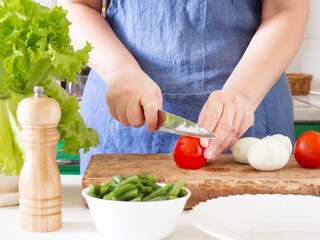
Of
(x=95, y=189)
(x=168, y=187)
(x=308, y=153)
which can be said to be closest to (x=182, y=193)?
(x=168, y=187)

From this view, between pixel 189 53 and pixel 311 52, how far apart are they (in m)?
1.90

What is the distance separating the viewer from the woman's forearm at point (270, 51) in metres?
1.27

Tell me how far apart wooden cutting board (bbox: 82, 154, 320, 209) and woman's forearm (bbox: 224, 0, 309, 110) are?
21cm

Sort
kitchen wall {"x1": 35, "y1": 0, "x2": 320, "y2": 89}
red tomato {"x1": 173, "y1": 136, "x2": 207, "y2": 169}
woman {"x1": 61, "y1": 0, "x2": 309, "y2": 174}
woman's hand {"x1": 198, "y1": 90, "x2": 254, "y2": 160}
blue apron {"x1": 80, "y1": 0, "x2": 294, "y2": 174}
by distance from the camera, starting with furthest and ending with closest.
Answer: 1. kitchen wall {"x1": 35, "y1": 0, "x2": 320, "y2": 89}
2. blue apron {"x1": 80, "y1": 0, "x2": 294, "y2": 174}
3. woman {"x1": 61, "y1": 0, "x2": 309, "y2": 174}
4. woman's hand {"x1": 198, "y1": 90, "x2": 254, "y2": 160}
5. red tomato {"x1": 173, "y1": 136, "x2": 207, "y2": 169}

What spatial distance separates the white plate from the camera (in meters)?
0.77

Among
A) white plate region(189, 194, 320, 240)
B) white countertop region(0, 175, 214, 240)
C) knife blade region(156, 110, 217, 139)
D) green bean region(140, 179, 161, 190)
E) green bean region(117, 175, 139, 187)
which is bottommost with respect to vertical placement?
white countertop region(0, 175, 214, 240)

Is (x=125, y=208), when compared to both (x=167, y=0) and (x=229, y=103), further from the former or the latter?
(x=167, y=0)

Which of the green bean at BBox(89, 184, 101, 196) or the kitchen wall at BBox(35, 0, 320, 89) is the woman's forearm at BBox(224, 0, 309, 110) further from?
the kitchen wall at BBox(35, 0, 320, 89)

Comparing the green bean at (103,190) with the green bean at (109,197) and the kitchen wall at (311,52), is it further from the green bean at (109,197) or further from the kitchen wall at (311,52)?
the kitchen wall at (311,52)

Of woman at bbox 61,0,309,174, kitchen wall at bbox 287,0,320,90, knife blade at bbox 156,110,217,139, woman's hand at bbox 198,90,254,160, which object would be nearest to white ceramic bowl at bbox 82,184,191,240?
knife blade at bbox 156,110,217,139

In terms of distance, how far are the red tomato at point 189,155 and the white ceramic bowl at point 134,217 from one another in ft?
1.13

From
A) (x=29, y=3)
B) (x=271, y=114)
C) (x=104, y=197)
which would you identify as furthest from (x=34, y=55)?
(x=271, y=114)

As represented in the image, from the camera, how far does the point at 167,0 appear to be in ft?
4.76

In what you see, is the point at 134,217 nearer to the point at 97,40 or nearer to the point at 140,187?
the point at 140,187
